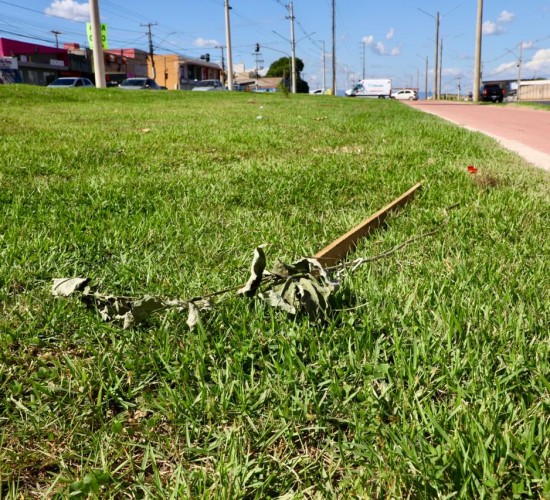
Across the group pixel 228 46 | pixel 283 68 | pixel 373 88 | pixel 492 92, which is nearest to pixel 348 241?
pixel 228 46

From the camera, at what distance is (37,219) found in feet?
9.48

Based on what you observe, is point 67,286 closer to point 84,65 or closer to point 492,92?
point 492,92

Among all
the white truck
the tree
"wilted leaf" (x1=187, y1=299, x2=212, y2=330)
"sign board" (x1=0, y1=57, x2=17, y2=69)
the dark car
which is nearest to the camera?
"wilted leaf" (x1=187, y1=299, x2=212, y2=330)

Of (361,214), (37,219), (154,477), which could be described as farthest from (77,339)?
(361,214)

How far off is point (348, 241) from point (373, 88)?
5433 cm

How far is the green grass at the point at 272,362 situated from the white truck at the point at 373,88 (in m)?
52.5

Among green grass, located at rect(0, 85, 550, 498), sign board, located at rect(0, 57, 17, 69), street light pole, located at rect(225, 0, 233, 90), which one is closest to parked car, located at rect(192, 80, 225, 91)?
street light pole, located at rect(225, 0, 233, 90)

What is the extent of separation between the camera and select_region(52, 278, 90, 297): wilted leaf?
1.83 metres

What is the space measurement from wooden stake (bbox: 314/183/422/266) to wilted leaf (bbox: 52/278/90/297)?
34.2 inches

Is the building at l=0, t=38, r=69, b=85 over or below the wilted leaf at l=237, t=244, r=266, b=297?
over

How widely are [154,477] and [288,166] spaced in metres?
3.73

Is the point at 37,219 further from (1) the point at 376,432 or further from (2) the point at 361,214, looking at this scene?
(1) the point at 376,432

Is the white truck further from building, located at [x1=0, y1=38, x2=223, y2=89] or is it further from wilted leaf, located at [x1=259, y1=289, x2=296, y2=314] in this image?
wilted leaf, located at [x1=259, y1=289, x2=296, y2=314]

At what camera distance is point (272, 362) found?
1.55 metres
